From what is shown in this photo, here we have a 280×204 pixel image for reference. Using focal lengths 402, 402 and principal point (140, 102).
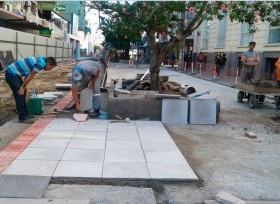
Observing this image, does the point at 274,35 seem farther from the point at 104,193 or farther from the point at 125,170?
the point at 104,193

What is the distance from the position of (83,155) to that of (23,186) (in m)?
1.43

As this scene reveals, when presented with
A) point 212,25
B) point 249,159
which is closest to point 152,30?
point 249,159

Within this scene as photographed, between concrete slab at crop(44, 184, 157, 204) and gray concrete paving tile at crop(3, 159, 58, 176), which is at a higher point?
gray concrete paving tile at crop(3, 159, 58, 176)

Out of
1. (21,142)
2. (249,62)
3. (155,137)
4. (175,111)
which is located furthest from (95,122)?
(249,62)

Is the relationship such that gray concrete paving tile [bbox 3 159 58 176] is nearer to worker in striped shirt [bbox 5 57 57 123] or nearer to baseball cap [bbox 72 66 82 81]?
worker in striped shirt [bbox 5 57 57 123]

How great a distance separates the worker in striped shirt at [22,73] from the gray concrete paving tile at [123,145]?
7.44 feet

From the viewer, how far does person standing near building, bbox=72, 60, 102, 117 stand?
28.7 feet

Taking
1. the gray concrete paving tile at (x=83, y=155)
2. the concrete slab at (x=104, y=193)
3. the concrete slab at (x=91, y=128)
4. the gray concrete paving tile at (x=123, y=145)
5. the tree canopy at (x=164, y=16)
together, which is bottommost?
the concrete slab at (x=104, y=193)

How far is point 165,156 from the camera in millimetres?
6039

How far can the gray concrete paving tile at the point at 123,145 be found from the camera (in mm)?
6434

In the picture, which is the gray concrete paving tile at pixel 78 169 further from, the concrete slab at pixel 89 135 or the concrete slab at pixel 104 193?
the concrete slab at pixel 89 135

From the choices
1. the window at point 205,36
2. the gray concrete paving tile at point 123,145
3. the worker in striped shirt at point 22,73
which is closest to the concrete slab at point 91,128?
the gray concrete paving tile at point 123,145

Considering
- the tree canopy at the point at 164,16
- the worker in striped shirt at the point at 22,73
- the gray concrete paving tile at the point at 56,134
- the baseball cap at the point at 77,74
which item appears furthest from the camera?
the tree canopy at the point at 164,16

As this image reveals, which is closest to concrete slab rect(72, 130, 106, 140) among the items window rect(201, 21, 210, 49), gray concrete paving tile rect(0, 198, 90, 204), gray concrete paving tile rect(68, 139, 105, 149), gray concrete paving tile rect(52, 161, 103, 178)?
gray concrete paving tile rect(68, 139, 105, 149)
